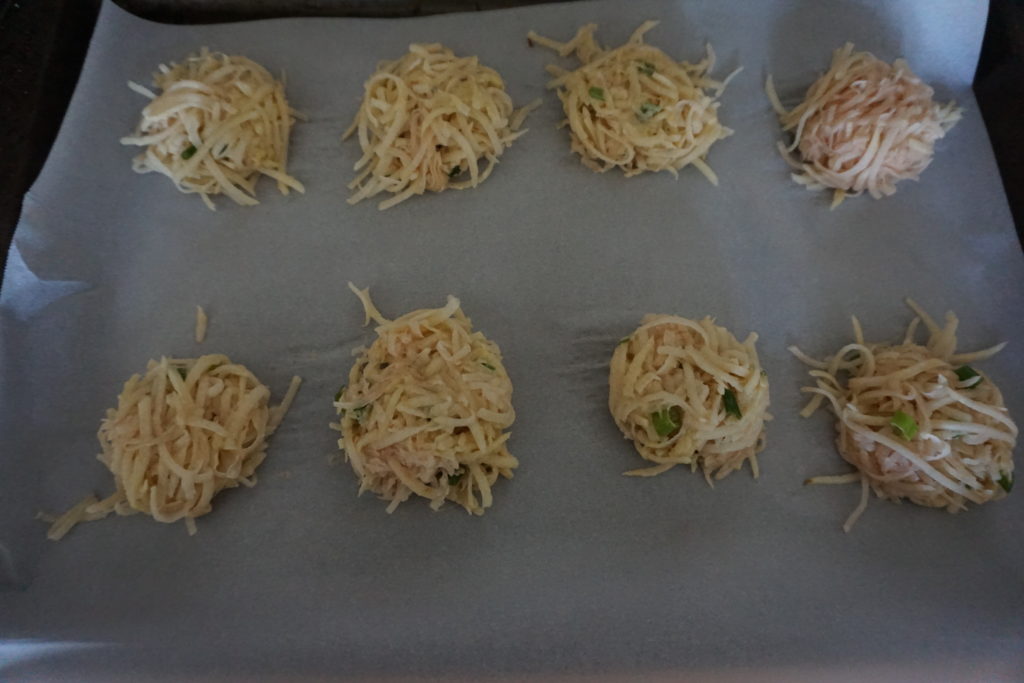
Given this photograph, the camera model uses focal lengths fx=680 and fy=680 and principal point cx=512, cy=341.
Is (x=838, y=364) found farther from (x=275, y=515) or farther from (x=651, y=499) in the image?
(x=275, y=515)

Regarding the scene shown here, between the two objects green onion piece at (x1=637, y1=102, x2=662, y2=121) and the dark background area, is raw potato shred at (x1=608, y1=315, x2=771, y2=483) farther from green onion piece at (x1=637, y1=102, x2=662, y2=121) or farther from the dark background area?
the dark background area

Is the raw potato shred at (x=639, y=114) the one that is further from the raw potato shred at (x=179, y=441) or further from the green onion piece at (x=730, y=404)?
the raw potato shred at (x=179, y=441)

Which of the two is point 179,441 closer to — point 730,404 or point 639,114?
point 730,404

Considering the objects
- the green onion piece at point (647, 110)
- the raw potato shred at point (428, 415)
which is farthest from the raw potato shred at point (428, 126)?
the raw potato shred at point (428, 415)

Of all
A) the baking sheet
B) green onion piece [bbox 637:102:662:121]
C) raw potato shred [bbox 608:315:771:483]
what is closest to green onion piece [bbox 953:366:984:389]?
the baking sheet

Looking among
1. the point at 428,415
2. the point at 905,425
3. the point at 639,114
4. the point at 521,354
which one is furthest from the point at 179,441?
the point at 905,425

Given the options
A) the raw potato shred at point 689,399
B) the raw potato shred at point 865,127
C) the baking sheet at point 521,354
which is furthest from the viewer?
the raw potato shred at point 865,127
